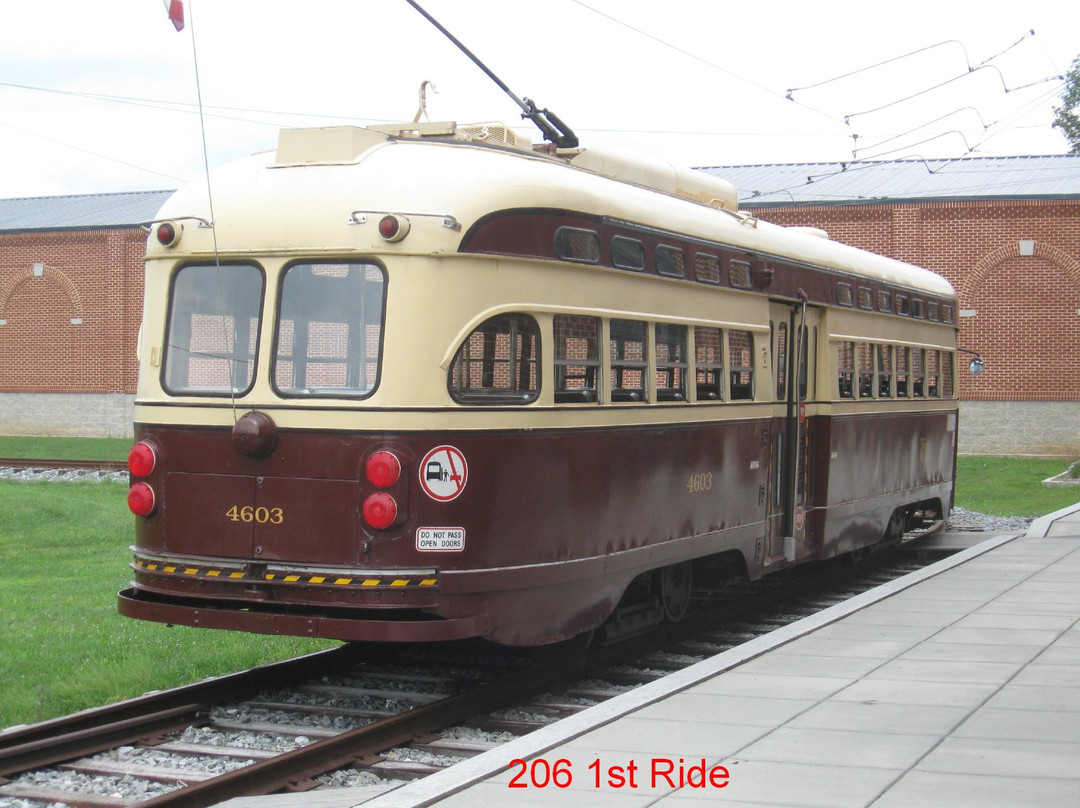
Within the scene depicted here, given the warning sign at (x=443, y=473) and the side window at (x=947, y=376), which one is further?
the side window at (x=947, y=376)

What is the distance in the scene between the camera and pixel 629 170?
32.8ft

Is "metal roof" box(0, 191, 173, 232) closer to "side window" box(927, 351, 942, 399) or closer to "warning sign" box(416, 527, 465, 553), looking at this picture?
"side window" box(927, 351, 942, 399)

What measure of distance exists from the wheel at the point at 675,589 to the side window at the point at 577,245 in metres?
2.62

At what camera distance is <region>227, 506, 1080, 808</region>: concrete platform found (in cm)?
548

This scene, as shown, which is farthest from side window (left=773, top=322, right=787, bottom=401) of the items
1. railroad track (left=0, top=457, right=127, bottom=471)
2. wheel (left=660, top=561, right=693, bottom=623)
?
railroad track (left=0, top=457, right=127, bottom=471)

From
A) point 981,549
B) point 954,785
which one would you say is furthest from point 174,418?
point 981,549

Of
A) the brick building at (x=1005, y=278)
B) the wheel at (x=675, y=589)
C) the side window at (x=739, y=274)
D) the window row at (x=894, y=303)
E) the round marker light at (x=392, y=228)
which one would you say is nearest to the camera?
the round marker light at (x=392, y=228)

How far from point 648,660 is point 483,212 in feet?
12.1

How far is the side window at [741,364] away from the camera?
34.2ft

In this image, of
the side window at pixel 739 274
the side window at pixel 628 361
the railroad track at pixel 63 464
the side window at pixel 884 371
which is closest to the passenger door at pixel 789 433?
the side window at pixel 739 274

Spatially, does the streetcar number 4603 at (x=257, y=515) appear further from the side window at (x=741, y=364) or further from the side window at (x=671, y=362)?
the side window at (x=741, y=364)

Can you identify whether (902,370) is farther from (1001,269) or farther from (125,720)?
(1001,269)

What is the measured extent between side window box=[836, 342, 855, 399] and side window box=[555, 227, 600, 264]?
4839 mm

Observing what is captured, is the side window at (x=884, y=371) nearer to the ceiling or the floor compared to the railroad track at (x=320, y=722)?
nearer to the ceiling
